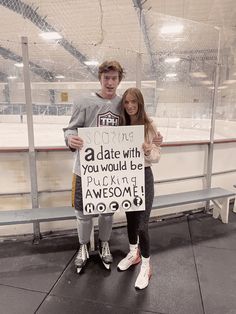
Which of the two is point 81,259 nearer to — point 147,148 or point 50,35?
point 147,148

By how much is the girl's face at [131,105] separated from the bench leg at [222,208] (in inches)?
69.8

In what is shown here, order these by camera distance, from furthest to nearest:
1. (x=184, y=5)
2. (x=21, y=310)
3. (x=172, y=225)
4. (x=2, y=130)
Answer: (x=184, y=5)
(x=2, y=130)
(x=172, y=225)
(x=21, y=310)

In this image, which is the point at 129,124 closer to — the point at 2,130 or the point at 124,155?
Result: the point at 124,155

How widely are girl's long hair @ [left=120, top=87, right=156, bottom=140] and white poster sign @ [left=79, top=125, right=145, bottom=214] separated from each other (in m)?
0.06

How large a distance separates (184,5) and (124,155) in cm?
350

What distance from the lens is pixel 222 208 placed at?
2.75 m

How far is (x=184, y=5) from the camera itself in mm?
3904

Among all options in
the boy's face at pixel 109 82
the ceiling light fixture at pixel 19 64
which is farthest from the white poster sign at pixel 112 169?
the ceiling light fixture at pixel 19 64

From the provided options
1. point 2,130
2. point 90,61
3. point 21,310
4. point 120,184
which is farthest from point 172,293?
point 2,130

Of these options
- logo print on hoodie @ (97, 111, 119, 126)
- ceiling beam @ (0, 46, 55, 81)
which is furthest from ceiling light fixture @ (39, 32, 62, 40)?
logo print on hoodie @ (97, 111, 119, 126)

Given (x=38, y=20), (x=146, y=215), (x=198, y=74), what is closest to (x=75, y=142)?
(x=146, y=215)

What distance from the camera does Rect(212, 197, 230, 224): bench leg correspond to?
8.90 ft

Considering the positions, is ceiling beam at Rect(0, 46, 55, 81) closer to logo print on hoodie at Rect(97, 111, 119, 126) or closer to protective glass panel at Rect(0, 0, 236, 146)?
protective glass panel at Rect(0, 0, 236, 146)

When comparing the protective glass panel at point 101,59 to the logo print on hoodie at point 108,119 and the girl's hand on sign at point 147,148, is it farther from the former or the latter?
the girl's hand on sign at point 147,148
